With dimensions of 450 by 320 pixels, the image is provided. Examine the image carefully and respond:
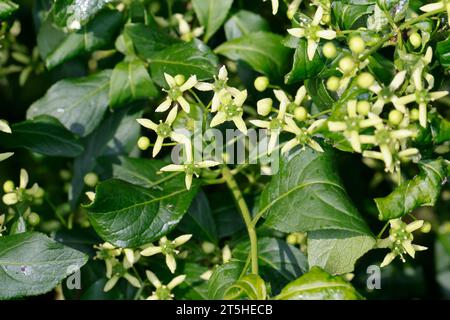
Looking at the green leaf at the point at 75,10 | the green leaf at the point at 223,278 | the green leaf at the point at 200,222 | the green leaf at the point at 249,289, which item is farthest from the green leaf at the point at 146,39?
the green leaf at the point at 249,289

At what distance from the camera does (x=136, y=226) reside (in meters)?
1.94

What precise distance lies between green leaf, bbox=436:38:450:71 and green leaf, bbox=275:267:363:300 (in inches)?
24.9

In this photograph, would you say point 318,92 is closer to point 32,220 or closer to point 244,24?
point 244,24

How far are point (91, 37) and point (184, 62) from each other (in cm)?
38

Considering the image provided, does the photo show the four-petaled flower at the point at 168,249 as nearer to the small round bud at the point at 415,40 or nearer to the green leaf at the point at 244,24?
the green leaf at the point at 244,24

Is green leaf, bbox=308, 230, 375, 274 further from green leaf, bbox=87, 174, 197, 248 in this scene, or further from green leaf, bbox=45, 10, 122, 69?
green leaf, bbox=45, 10, 122, 69

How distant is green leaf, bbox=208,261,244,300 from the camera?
6.39 ft

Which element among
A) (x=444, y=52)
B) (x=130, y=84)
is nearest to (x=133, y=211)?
(x=130, y=84)

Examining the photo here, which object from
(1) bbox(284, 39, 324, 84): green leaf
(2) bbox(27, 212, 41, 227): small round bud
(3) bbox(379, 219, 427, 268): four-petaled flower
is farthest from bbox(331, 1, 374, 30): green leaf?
(2) bbox(27, 212, 41, 227): small round bud

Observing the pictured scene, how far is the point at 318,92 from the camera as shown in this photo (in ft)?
6.38

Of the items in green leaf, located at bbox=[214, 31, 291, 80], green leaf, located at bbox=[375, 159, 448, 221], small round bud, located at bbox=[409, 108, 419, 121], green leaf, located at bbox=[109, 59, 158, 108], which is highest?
small round bud, located at bbox=[409, 108, 419, 121]

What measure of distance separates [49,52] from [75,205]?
53cm
